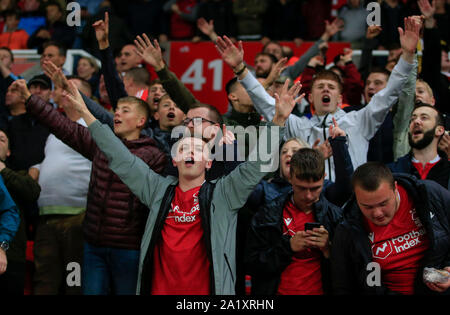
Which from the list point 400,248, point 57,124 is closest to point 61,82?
point 57,124

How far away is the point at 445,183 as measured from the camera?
4426 millimetres

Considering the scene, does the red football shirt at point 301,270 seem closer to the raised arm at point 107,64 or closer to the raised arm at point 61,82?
the raised arm at point 61,82

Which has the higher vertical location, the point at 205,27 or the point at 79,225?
the point at 205,27

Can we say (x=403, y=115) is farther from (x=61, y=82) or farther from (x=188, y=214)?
(x=61, y=82)

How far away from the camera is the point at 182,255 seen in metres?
3.78

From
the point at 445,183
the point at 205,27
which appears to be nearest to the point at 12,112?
the point at 205,27

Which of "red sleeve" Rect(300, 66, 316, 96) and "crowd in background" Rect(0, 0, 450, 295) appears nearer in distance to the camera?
"crowd in background" Rect(0, 0, 450, 295)

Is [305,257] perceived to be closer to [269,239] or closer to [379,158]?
[269,239]

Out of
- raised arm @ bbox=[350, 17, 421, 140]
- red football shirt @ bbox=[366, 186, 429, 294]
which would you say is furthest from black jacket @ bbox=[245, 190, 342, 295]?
raised arm @ bbox=[350, 17, 421, 140]

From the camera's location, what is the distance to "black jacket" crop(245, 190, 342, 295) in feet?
12.5

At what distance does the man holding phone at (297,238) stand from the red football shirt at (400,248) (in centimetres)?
33

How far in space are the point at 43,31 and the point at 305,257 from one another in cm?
758

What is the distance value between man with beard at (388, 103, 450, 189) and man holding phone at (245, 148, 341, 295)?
3.41 ft

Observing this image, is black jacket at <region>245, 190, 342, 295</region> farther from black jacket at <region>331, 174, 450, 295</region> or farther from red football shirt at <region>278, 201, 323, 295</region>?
black jacket at <region>331, 174, 450, 295</region>
